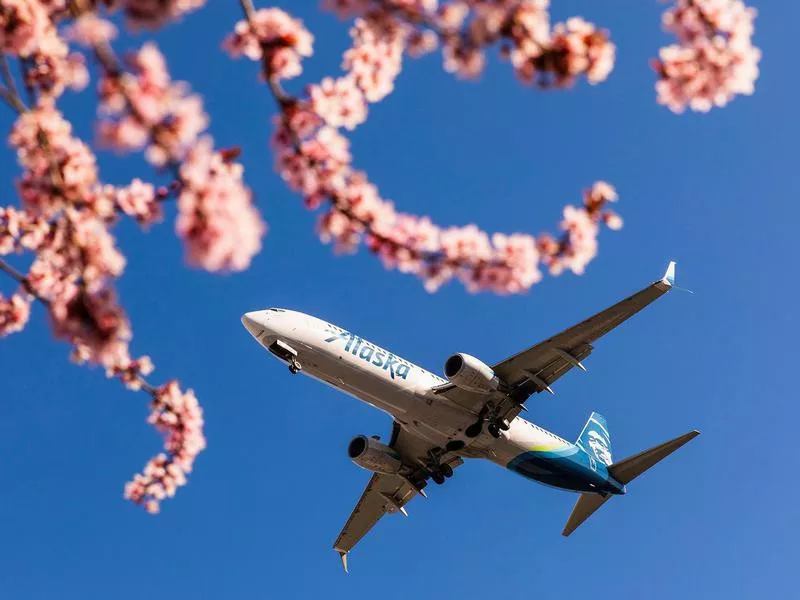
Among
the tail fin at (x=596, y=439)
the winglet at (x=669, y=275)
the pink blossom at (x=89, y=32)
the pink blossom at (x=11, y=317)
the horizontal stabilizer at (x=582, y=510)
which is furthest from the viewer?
the tail fin at (x=596, y=439)

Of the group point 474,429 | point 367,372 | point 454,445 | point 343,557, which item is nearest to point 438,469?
point 454,445

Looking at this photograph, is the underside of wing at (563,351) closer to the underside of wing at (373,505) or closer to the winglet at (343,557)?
the underside of wing at (373,505)

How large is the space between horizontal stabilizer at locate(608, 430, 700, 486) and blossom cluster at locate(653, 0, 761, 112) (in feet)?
89.3

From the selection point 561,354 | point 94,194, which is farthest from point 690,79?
point 561,354

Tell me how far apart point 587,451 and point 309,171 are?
103ft

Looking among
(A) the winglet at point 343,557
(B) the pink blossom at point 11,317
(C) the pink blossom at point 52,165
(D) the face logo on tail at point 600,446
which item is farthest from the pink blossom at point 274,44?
(A) the winglet at point 343,557

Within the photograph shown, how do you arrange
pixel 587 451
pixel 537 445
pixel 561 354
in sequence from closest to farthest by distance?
pixel 561 354, pixel 537 445, pixel 587 451

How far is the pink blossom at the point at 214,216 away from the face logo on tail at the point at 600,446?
33646mm

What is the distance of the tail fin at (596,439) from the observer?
38469 millimetres

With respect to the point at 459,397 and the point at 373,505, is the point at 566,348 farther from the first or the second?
the point at 373,505

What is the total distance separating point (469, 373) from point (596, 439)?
47.1 feet

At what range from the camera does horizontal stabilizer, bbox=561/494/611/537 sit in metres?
36.0

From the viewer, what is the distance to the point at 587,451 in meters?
36.9

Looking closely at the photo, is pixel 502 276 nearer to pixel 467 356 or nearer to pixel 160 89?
pixel 160 89
